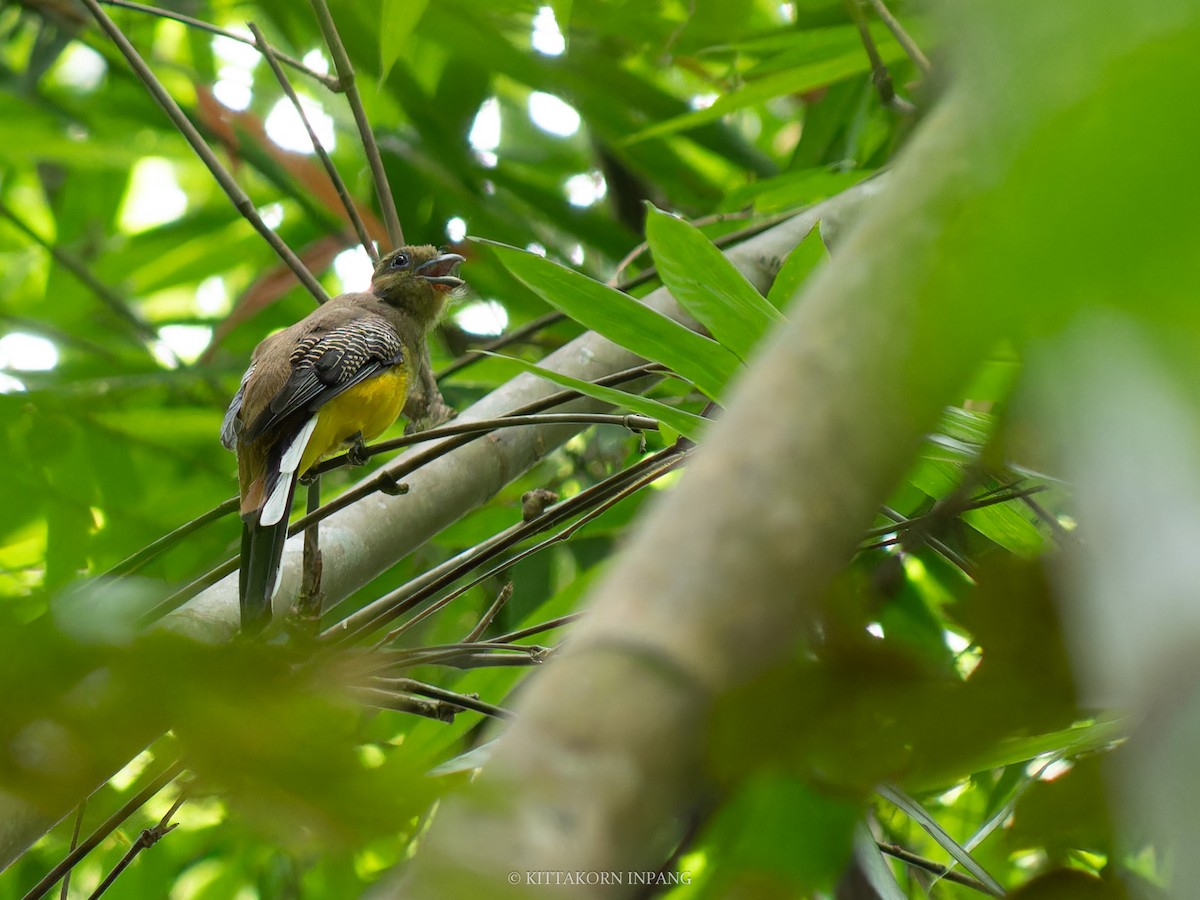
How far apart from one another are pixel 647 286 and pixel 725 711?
221 cm

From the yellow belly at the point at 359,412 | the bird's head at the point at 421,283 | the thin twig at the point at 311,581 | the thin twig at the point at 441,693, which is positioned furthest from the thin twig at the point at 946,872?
the bird's head at the point at 421,283

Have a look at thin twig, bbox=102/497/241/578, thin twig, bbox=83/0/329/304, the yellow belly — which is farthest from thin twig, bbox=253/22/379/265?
thin twig, bbox=102/497/241/578

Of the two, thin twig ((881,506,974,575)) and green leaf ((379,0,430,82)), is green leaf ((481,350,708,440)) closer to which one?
thin twig ((881,506,974,575))

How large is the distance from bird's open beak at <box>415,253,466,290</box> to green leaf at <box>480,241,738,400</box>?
185 cm

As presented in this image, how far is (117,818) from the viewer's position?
0.95m

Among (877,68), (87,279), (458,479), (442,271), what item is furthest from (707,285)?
(87,279)

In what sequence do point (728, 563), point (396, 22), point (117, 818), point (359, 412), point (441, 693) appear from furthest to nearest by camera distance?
point (359, 412)
point (396, 22)
point (441, 693)
point (117, 818)
point (728, 563)

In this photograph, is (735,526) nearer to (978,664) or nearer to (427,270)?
(978,664)

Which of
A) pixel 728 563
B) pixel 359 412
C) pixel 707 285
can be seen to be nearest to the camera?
pixel 728 563

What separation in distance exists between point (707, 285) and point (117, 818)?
0.73 m

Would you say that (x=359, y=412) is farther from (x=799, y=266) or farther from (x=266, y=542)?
(x=799, y=266)

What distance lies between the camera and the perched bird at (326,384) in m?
1.91

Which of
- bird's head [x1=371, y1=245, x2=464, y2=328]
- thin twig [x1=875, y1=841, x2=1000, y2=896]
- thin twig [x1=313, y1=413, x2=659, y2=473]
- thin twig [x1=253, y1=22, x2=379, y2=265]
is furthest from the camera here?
bird's head [x1=371, y1=245, x2=464, y2=328]

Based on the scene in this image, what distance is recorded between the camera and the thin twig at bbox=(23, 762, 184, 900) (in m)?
0.73
